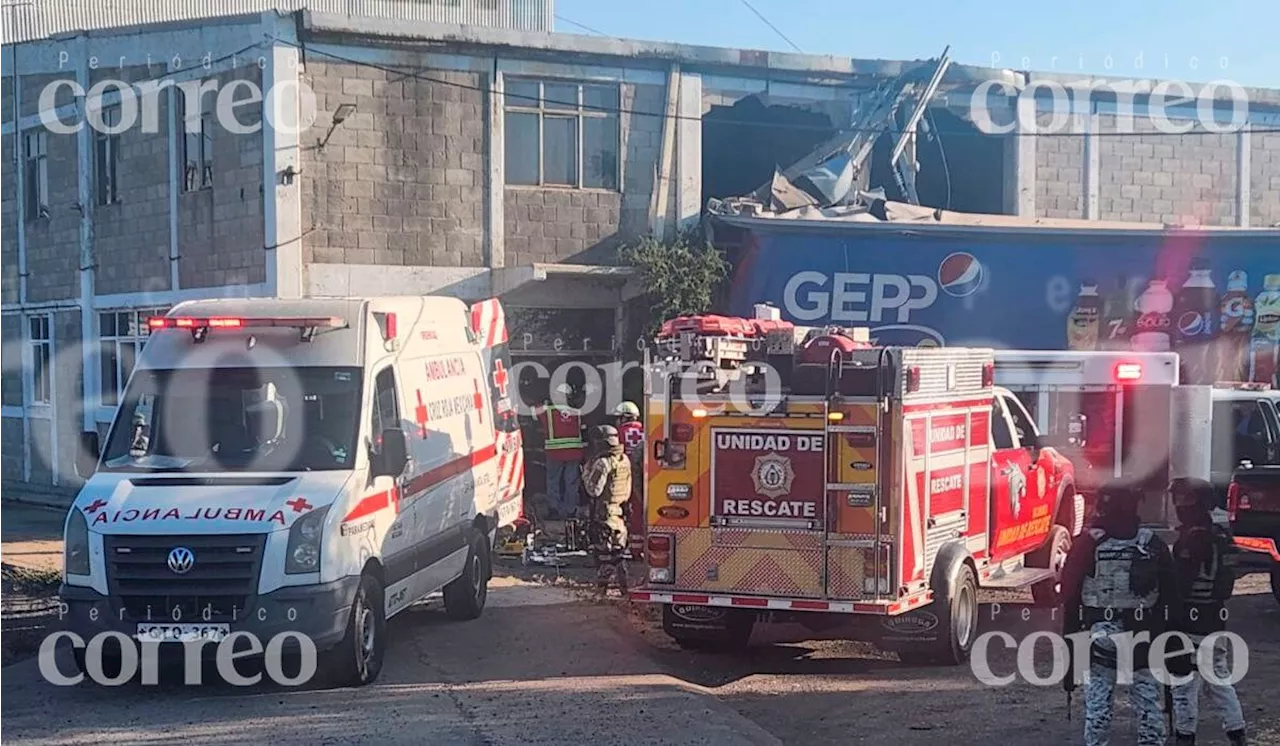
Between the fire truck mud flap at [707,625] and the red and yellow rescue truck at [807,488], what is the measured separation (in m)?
0.01

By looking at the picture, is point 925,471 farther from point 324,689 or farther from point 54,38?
point 54,38

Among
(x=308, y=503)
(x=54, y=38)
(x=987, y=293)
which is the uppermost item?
(x=54, y=38)

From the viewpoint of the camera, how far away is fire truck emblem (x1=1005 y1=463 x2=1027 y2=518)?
36.5 feet

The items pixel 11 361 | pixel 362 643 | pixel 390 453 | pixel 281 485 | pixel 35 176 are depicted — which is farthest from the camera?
pixel 11 361

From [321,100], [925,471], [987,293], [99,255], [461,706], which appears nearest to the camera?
[461,706]

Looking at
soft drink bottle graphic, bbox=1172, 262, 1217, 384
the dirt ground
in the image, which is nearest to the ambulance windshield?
the dirt ground

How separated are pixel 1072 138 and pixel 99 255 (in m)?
15.4

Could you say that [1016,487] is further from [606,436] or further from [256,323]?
[256,323]

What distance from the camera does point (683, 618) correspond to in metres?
9.95

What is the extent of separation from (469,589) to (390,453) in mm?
2552

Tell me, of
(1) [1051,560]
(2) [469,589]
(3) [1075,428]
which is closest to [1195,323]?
(3) [1075,428]

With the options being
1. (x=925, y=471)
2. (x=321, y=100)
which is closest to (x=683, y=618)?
(x=925, y=471)

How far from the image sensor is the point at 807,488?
931cm

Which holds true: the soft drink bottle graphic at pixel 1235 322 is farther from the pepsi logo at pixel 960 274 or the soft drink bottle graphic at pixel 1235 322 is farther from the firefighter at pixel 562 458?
the firefighter at pixel 562 458
